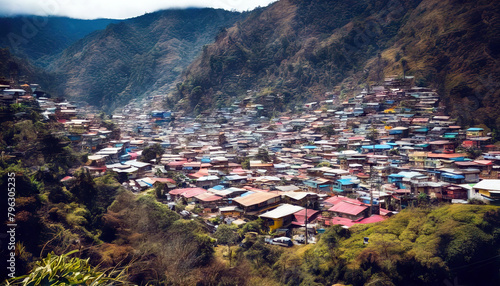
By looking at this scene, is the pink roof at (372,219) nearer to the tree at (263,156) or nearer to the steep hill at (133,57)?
the tree at (263,156)

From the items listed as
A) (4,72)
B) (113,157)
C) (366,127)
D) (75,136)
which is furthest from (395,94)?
(4,72)

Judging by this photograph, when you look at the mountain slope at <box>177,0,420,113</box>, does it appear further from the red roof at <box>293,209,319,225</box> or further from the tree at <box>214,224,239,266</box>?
the tree at <box>214,224,239,266</box>

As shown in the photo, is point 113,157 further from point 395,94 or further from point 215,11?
point 215,11

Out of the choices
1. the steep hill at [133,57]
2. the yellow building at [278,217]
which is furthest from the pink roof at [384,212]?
the steep hill at [133,57]

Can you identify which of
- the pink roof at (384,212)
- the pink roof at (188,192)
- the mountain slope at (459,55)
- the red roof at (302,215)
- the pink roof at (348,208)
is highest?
the mountain slope at (459,55)

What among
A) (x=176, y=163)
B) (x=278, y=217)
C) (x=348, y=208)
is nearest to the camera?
(x=278, y=217)

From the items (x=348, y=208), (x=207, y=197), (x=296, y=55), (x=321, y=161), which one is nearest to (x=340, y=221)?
(x=348, y=208)

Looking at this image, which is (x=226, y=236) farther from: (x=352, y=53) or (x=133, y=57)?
(x=133, y=57)

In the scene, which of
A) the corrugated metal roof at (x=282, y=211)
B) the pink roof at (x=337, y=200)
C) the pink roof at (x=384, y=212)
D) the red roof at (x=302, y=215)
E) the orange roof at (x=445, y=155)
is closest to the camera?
the corrugated metal roof at (x=282, y=211)
